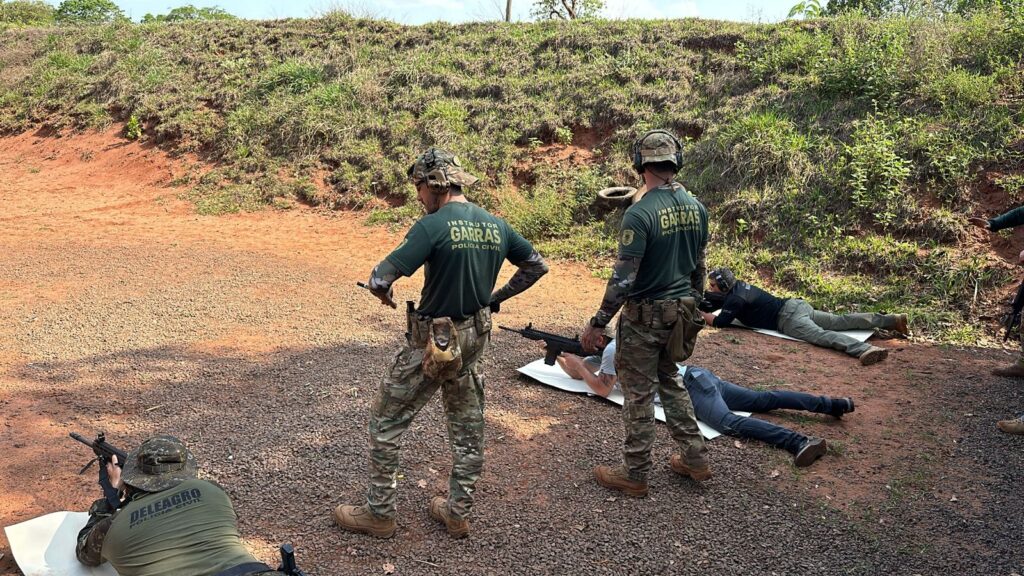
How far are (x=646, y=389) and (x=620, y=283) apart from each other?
0.68 meters

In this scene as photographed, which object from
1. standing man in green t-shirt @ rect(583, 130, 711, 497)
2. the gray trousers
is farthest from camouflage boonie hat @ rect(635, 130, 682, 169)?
the gray trousers

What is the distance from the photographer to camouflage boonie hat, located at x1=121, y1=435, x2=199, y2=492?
3006 millimetres

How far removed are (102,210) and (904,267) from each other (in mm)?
12879

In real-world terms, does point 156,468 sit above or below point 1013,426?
above

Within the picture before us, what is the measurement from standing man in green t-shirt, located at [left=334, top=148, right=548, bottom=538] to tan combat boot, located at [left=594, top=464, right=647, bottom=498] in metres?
0.93

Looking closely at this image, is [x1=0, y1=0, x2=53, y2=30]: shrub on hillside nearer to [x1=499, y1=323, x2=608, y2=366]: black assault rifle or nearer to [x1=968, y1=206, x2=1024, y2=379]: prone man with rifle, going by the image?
[x1=499, y1=323, x2=608, y2=366]: black assault rifle

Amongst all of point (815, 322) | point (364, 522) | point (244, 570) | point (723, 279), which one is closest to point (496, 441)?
point (364, 522)

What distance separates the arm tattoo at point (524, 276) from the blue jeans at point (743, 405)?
1.87 m

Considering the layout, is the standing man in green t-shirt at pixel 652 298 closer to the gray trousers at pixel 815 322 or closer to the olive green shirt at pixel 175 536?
the olive green shirt at pixel 175 536

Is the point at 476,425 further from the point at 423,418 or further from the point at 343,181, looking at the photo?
the point at 343,181

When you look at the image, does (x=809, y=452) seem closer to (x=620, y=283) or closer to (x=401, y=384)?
(x=620, y=283)

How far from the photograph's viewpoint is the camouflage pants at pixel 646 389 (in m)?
4.30

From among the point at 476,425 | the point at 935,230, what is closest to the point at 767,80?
the point at 935,230

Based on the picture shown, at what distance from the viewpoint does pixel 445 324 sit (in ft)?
12.1
